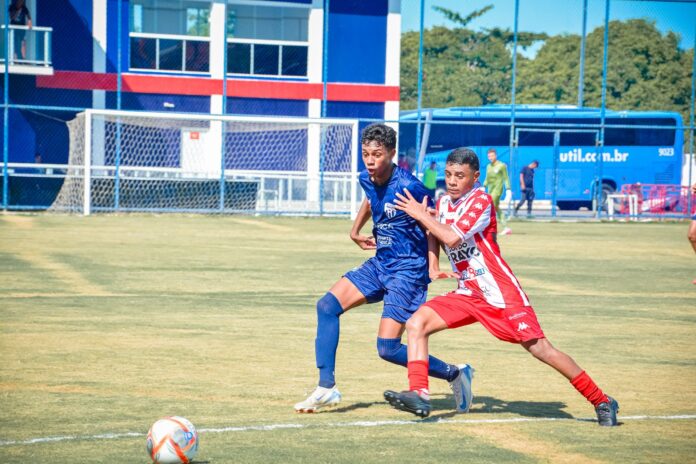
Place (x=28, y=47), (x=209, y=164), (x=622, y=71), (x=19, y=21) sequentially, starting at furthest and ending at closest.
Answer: (x=622, y=71), (x=209, y=164), (x=19, y=21), (x=28, y=47)

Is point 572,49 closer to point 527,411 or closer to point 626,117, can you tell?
point 626,117

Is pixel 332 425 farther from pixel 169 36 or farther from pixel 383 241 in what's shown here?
pixel 169 36

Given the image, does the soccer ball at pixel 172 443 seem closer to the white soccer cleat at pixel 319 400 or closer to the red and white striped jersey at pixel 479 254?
the white soccer cleat at pixel 319 400

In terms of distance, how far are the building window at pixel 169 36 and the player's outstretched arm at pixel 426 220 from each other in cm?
3240

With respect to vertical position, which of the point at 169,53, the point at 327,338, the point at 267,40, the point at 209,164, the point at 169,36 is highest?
the point at 267,40

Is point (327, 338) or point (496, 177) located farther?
point (496, 177)

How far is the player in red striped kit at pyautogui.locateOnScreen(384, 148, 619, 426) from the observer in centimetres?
646

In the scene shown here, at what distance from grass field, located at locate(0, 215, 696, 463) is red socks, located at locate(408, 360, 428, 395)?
22 cm

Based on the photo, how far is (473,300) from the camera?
662cm

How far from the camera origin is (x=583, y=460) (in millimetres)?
5656

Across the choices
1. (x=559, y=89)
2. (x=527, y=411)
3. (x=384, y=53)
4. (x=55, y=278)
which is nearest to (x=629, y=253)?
(x=55, y=278)

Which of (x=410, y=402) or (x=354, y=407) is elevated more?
(x=410, y=402)

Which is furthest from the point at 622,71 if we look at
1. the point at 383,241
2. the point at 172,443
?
the point at 172,443

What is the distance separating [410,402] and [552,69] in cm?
5760
